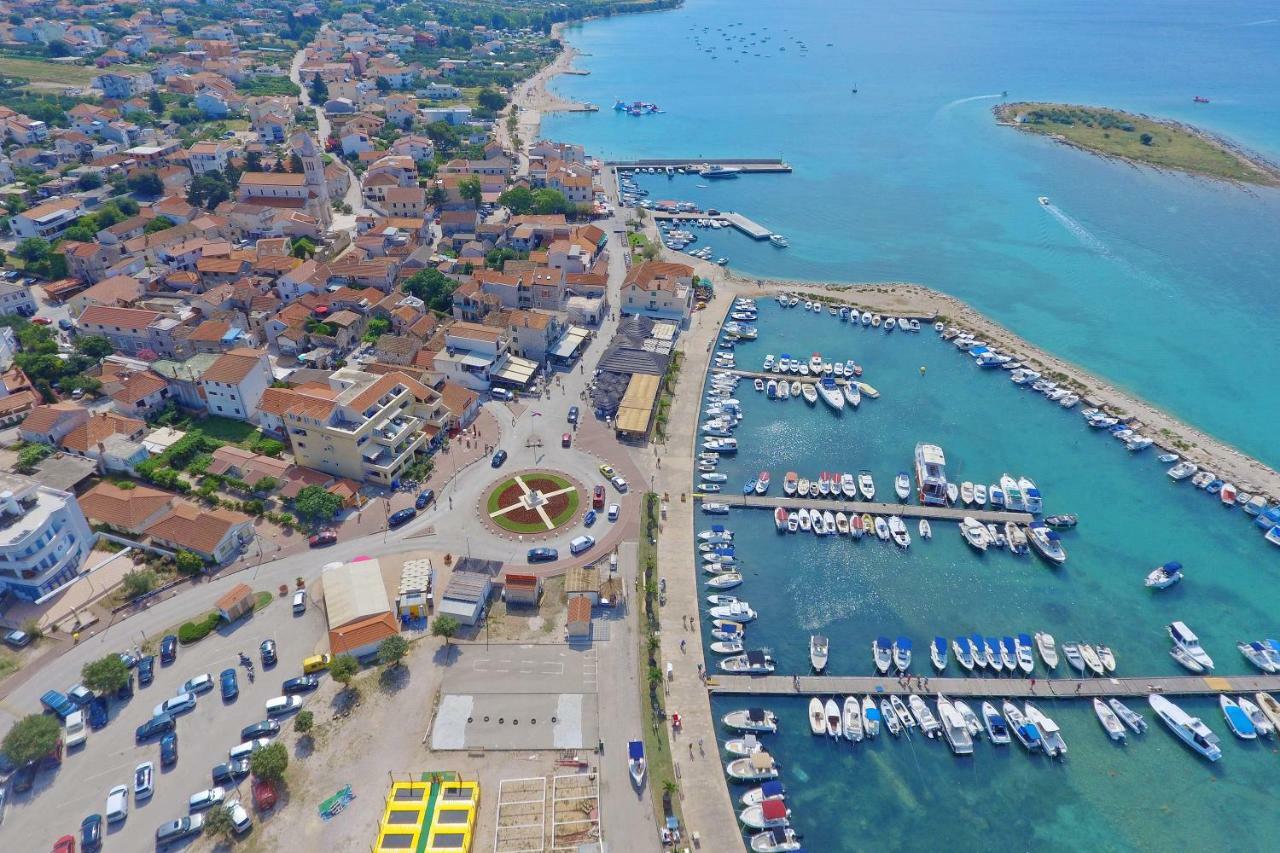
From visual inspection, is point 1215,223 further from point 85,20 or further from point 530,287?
point 85,20

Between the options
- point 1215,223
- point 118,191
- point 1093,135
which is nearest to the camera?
point 118,191

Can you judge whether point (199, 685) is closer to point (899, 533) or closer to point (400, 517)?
point (400, 517)

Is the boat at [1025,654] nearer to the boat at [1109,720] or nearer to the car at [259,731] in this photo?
the boat at [1109,720]

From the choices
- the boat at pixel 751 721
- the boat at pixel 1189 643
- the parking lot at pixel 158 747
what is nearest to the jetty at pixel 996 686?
the boat at pixel 1189 643

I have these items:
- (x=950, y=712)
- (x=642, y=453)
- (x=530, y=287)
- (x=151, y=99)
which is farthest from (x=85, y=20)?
(x=950, y=712)

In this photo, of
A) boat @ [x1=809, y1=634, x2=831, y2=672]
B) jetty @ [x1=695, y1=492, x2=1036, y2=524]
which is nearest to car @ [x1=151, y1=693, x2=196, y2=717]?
jetty @ [x1=695, y1=492, x2=1036, y2=524]

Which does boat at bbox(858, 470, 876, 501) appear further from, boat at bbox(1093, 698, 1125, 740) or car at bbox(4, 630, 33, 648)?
car at bbox(4, 630, 33, 648)
